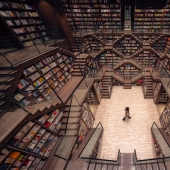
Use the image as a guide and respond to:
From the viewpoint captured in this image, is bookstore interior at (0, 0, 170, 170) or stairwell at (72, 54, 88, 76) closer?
bookstore interior at (0, 0, 170, 170)

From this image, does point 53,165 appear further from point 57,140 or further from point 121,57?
point 121,57

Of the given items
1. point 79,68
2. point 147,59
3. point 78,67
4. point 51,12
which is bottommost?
point 79,68

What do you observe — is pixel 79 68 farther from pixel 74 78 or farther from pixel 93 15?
pixel 93 15

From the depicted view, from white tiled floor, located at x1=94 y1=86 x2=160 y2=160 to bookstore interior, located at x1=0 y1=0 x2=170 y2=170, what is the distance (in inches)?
3.8

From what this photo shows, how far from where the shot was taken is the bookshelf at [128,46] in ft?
27.4

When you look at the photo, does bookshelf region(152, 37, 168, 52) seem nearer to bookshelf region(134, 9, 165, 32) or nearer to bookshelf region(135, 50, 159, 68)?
A: bookshelf region(135, 50, 159, 68)

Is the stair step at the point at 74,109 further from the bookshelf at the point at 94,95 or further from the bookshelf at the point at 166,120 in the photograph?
the bookshelf at the point at 166,120

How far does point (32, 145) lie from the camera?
10.4ft

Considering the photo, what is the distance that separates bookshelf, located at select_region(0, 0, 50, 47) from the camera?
4.64 metres

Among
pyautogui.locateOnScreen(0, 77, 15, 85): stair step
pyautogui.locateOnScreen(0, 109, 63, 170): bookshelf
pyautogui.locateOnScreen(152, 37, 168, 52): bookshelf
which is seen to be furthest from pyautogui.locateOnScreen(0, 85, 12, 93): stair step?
pyautogui.locateOnScreen(152, 37, 168, 52): bookshelf

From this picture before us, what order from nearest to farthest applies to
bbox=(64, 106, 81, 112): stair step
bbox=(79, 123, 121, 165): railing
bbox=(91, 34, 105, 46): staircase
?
1. bbox=(79, 123, 121, 165): railing
2. bbox=(64, 106, 81, 112): stair step
3. bbox=(91, 34, 105, 46): staircase

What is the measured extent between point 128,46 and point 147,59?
6.67 ft

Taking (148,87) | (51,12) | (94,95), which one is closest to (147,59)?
(148,87)

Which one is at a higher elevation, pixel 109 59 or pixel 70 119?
pixel 109 59
